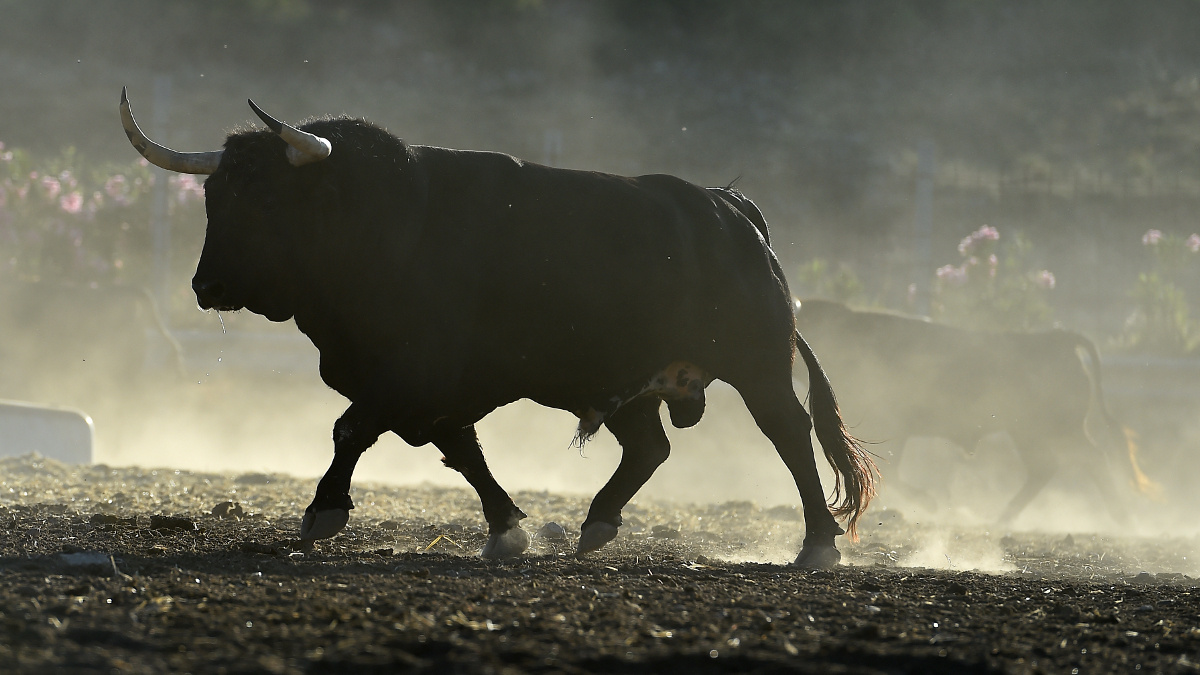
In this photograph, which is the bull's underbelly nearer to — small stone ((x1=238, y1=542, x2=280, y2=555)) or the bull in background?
small stone ((x1=238, y1=542, x2=280, y2=555))

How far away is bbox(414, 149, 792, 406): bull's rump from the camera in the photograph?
4.45 m

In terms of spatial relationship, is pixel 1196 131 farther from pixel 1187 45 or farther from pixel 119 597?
pixel 119 597

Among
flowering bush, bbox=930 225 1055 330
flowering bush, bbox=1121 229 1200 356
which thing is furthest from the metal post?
flowering bush, bbox=1121 229 1200 356

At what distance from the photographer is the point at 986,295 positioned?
45.5ft

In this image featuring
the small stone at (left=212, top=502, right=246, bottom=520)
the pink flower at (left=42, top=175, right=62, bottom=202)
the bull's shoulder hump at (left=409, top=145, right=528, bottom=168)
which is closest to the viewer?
the bull's shoulder hump at (left=409, top=145, right=528, bottom=168)

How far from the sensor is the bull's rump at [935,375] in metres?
9.55

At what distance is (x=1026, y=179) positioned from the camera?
575 inches

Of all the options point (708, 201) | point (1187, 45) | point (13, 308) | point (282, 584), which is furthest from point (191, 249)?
point (1187, 45)

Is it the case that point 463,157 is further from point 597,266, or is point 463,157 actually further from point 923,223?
point 923,223

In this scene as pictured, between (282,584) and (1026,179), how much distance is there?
42.8ft

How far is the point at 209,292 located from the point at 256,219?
0.29m

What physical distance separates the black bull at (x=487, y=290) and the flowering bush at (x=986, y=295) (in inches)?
358

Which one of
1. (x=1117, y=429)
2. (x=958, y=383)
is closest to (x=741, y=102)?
(x=1117, y=429)

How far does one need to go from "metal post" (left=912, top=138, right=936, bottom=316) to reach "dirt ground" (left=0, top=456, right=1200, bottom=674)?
835cm
